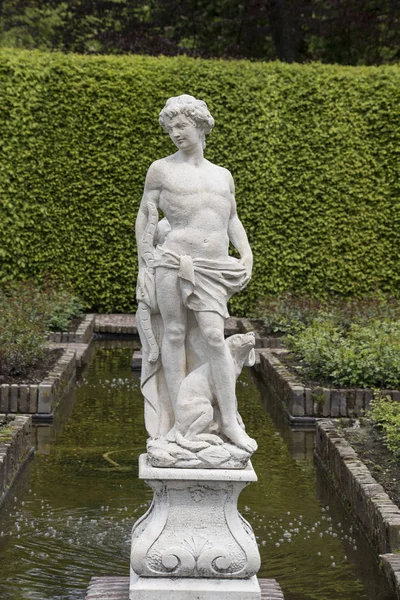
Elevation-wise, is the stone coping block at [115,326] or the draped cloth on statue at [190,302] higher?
the draped cloth on statue at [190,302]

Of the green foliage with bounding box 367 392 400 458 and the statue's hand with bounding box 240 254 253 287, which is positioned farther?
the green foliage with bounding box 367 392 400 458

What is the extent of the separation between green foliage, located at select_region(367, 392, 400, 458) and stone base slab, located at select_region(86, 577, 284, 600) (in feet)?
7.15

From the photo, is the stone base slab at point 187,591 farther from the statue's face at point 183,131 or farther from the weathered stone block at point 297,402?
the weathered stone block at point 297,402

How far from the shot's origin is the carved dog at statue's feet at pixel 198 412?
5266 millimetres

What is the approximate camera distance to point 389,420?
25.9 ft

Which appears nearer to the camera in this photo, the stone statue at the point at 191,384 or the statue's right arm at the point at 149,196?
the stone statue at the point at 191,384

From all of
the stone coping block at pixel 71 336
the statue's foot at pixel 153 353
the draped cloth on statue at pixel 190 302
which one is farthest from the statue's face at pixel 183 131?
the stone coping block at pixel 71 336

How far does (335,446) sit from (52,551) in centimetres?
245

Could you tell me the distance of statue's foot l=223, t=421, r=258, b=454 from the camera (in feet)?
17.2

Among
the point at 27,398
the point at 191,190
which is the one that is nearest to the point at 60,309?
the point at 27,398

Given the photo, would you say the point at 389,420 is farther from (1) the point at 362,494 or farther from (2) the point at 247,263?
(2) the point at 247,263

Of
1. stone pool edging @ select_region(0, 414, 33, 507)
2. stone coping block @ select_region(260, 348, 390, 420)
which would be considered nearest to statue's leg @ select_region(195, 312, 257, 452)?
stone pool edging @ select_region(0, 414, 33, 507)

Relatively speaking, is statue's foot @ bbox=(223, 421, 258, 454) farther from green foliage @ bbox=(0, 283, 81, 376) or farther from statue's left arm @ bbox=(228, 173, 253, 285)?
green foliage @ bbox=(0, 283, 81, 376)

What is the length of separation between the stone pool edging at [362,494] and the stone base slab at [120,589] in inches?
23.6
